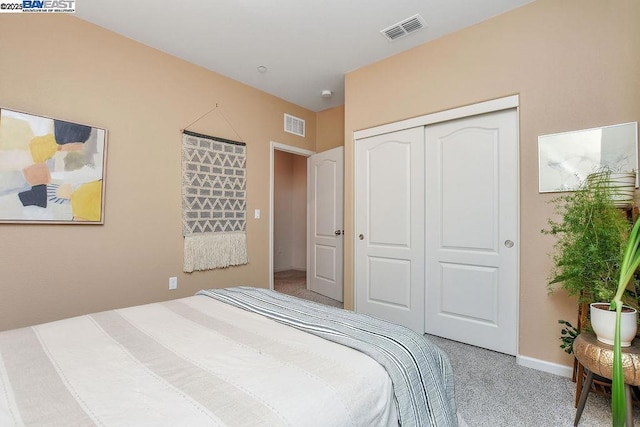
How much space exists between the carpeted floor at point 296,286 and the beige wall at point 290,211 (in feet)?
1.18

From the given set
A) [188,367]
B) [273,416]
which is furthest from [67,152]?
[273,416]

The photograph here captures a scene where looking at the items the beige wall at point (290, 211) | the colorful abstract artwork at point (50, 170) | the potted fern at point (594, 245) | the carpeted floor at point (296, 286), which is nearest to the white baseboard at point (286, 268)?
the beige wall at point (290, 211)

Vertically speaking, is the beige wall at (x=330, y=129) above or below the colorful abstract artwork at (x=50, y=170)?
above

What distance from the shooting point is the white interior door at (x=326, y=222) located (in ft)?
12.8

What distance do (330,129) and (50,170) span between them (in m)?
3.12

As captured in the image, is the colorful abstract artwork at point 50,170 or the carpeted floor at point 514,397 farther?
the colorful abstract artwork at point 50,170

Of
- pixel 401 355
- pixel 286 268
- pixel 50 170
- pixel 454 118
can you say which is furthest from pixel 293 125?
pixel 401 355

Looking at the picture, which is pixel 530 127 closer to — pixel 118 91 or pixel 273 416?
pixel 273 416

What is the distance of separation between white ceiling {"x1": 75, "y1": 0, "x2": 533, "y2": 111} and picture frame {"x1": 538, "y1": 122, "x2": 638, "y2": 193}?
1.11 m

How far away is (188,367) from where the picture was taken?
3.14ft

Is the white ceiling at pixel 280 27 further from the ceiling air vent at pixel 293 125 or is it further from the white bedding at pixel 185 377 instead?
the white bedding at pixel 185 377

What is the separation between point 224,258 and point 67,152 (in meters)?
1.65

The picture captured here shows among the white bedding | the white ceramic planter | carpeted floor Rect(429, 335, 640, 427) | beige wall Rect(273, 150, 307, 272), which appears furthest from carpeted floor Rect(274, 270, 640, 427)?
beige wall Rect(273, 150, 307, 272)

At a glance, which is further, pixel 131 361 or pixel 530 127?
pixel 530 127
